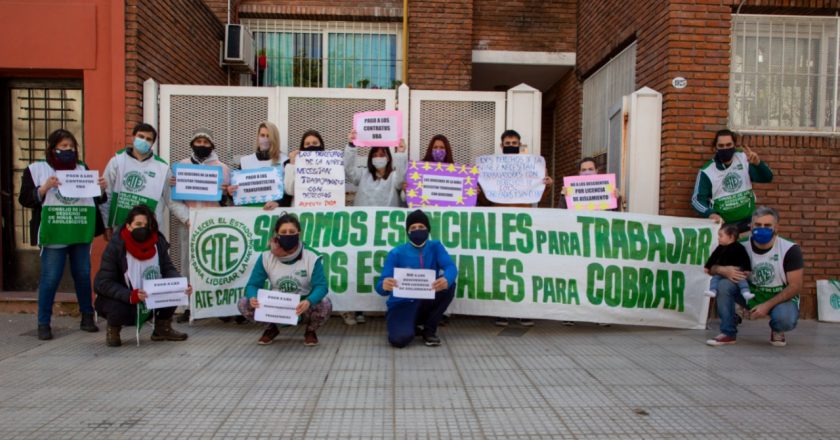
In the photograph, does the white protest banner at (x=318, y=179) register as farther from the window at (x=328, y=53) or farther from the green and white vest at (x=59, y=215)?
the window at (x=328, y=53)

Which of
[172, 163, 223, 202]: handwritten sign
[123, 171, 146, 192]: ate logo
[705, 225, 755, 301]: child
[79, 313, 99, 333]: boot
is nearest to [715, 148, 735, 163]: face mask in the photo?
[705, 225, 755, 301]: child

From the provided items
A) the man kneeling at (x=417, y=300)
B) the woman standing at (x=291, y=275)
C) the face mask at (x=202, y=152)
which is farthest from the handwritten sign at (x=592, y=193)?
the face mask at (x=202, y=152)

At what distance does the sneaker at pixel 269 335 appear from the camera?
5410 mm

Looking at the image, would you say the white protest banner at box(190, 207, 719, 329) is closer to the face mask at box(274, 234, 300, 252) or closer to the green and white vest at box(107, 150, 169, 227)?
the green and white vest at box(107, 150, 169, 227)

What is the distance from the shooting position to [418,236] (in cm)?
537

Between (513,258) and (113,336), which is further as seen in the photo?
(513,258)

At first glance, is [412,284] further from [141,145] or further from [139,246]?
[141,145]

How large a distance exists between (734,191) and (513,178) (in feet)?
7.67

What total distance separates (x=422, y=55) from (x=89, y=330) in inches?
277

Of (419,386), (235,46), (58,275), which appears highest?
(235,46)

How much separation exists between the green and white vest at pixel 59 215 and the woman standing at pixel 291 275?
1.86 m

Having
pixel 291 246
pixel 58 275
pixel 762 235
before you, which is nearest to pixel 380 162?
pixel 291 246

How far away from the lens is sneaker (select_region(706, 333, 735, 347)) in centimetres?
558

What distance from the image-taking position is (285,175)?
21.2 ft
